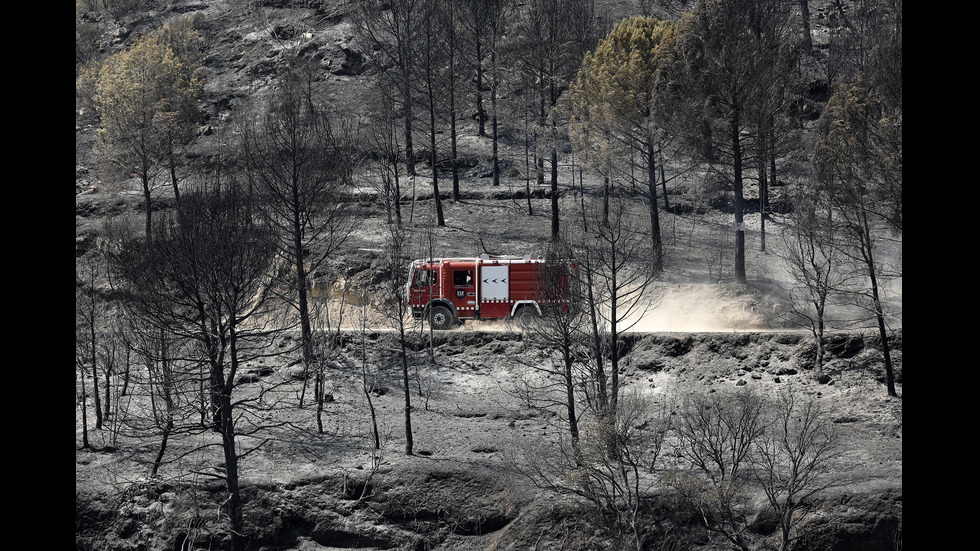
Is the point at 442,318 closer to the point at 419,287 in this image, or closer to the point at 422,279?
the point at 419,287

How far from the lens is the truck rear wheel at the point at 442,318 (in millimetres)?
31109

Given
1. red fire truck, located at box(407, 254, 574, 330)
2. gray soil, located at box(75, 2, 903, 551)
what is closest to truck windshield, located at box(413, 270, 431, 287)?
red fire truck, located at box(407, 254, 574, 330)

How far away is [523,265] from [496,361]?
384 centimetres

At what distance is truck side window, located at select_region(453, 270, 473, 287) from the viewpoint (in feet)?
102

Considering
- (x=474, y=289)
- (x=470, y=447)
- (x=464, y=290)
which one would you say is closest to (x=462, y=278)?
(x=464, y=290)

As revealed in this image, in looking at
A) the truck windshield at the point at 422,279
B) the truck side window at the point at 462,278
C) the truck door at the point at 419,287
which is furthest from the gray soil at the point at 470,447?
the truck windshield at the point at 422,279

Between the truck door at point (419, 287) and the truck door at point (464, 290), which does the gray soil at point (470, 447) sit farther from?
the truck door at point (419, 287)

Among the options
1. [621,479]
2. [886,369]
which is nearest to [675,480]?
[621,479]

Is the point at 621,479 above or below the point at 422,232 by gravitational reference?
below

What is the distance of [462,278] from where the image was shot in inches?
1230

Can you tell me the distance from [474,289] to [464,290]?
37 cm

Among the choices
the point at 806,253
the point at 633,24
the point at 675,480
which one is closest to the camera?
the point at 675,480

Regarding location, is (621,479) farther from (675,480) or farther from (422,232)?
(422,232)
